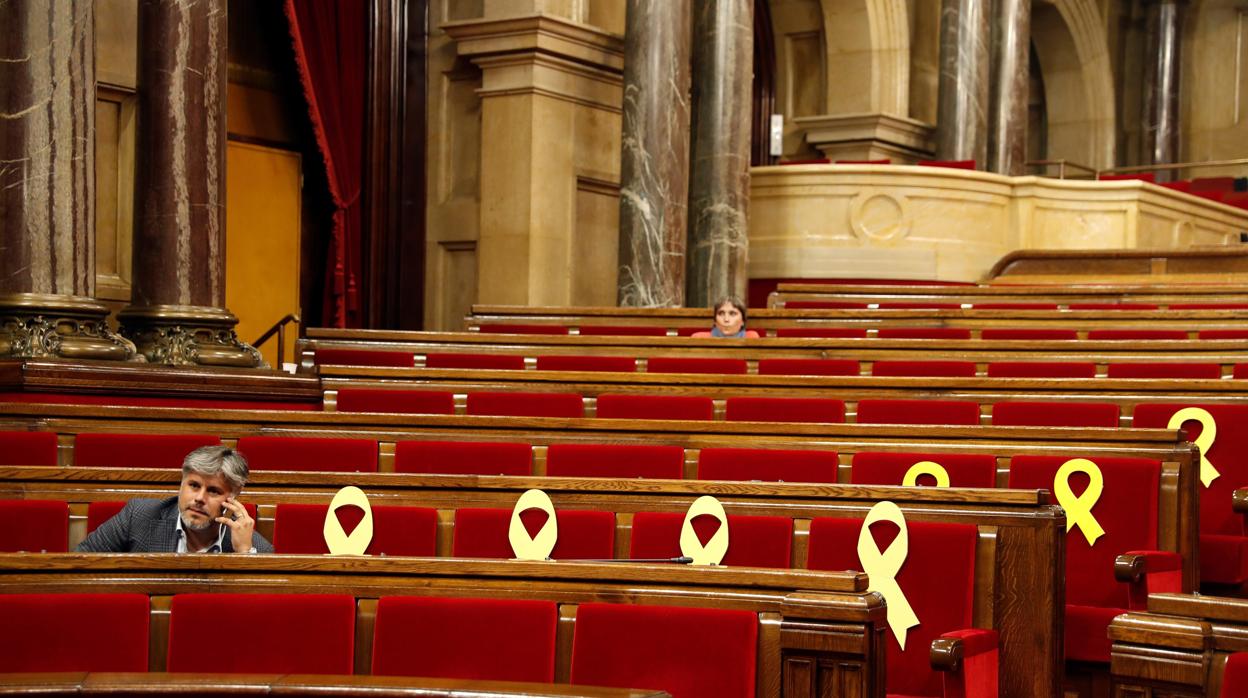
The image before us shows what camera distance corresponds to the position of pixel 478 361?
654 cm

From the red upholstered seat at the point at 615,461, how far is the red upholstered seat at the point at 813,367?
198cm

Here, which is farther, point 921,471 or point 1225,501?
point 1225,501

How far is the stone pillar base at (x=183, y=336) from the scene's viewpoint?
19.4 feet

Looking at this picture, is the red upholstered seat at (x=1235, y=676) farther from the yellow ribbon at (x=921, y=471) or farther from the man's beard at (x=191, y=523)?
the man's beard at (x=191, y=523)

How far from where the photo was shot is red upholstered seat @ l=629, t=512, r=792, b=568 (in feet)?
10.8

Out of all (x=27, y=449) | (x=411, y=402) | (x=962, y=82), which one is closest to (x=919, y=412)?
(x=411, y=402)

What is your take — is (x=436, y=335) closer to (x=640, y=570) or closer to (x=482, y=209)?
(x=482, y=209)

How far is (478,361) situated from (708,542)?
3373 millimetres

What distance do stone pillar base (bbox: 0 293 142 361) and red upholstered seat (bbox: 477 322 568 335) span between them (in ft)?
8.08

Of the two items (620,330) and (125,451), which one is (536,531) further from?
(620,330)

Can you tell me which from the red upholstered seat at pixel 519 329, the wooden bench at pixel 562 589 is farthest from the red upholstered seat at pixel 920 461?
the red upholstered seat at pixel 519 329

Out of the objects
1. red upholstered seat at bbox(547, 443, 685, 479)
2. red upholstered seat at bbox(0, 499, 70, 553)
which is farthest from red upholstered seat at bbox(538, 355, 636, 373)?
red upholstered seat at bbox(0, 499, 70, 553)

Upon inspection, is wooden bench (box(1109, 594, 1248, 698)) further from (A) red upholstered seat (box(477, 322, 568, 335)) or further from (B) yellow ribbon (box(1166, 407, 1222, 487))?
(A) red upholstered seat (box(477, 322, 568, 335))

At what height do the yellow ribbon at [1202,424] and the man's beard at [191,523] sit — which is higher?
the yellow ribbon at [1202,424]
